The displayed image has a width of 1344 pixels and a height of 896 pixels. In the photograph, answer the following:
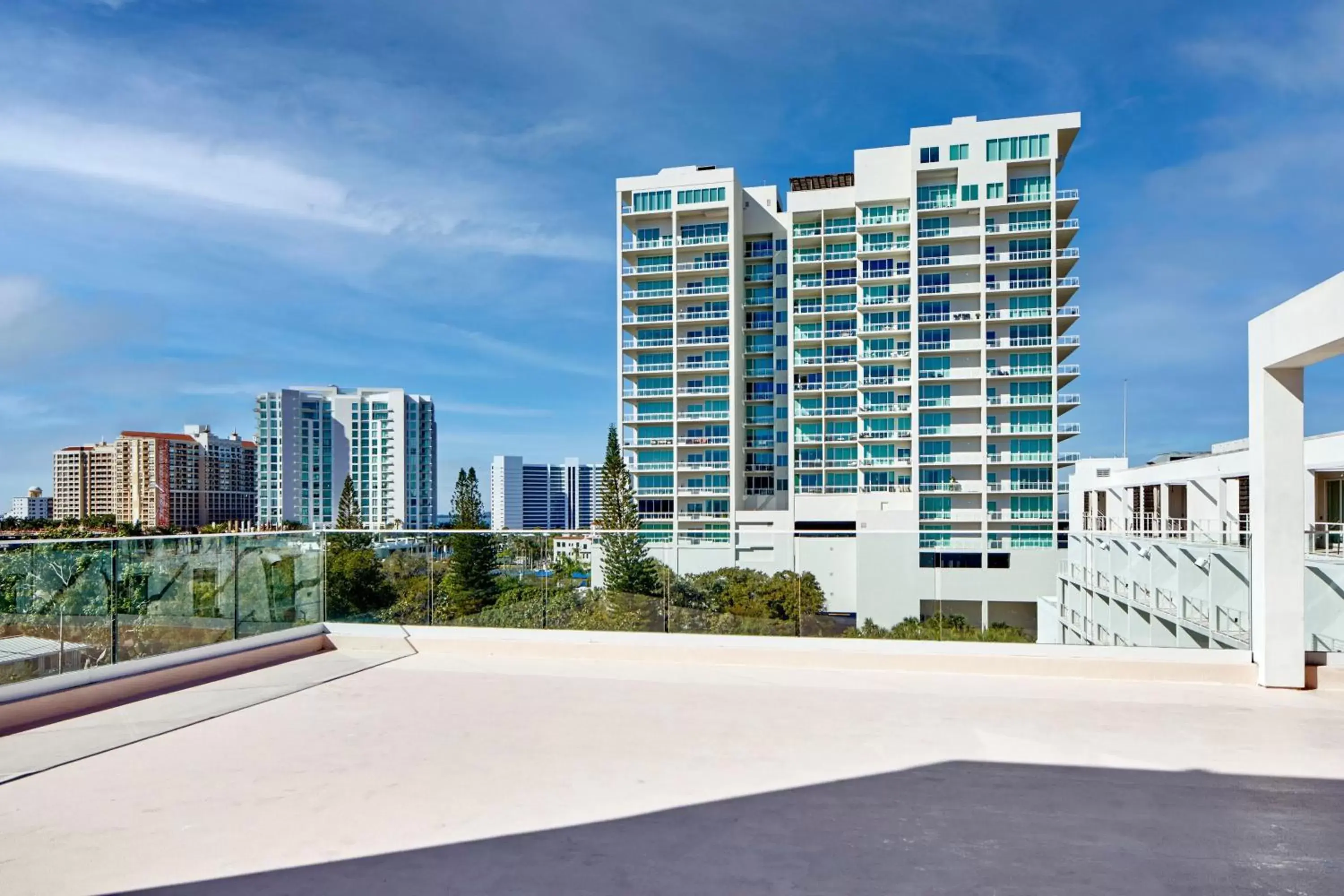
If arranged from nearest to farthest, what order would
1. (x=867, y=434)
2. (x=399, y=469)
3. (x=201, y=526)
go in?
1. (x=867, y=434)
2. (x=201, y=526)
3. (x=399, y=469)

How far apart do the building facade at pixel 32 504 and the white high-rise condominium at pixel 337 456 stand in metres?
32.2

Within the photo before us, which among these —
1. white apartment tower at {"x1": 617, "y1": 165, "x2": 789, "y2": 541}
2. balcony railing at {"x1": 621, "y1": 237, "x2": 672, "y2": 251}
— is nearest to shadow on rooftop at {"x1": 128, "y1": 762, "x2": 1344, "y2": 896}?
white apartment tower at {"x1": 617, "y1": 165, "x2": 789, "y2": 541}

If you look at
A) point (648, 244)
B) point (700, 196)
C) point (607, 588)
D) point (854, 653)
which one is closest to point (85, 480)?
point (648, 244)

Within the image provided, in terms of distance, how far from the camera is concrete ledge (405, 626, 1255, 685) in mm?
5004

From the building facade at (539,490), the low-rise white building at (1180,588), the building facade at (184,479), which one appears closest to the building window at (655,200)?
the low-rise white building at (1180,588)

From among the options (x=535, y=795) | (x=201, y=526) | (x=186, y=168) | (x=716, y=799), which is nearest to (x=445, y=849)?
(x=535, y=795)

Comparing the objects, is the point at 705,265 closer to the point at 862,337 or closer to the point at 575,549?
the point at 862,337

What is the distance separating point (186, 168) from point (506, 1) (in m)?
8.53

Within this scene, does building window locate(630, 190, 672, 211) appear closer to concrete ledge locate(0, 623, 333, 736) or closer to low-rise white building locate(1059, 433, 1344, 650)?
low-rise white building locate(1059, 433, 1344, 650)

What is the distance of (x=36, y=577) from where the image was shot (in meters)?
4.69

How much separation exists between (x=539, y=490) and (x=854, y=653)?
16342 centimetres

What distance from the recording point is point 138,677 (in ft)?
15.8

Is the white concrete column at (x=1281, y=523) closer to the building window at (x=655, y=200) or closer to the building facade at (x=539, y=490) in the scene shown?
the building window at (x=655, y=200)

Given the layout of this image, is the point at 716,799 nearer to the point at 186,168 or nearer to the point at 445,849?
the point at 445,849
